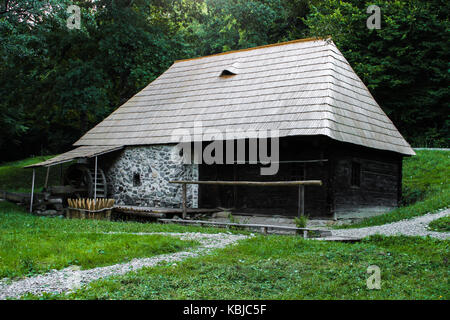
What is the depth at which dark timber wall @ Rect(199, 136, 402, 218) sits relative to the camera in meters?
14.0

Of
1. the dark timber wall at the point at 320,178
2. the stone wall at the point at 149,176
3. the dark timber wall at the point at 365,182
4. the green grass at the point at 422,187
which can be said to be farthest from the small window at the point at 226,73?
the green grass at the point at 422,187

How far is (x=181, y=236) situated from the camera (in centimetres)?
1009

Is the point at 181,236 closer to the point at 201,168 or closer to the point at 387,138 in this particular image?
the point at 201,168

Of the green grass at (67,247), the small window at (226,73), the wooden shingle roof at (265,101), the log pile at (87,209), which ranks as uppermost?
the small window at (226,73)

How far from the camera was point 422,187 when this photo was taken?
17.5 metres

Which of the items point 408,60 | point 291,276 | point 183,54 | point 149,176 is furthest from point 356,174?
point 183,54

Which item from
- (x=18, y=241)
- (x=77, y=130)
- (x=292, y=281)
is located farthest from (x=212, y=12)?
(x=292, y=281)

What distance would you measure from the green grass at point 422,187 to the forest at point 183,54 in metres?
4.48

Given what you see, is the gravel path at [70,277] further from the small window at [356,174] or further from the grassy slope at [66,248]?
the small window at [356,174]

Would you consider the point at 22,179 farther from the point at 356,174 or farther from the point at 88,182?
the point at 356,174

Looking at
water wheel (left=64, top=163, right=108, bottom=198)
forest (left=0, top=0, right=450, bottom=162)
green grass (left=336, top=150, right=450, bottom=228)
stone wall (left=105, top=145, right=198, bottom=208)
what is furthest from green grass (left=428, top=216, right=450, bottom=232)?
forest (left=0, top=0, right=450, bottom=162)

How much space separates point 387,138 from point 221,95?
5.85 metres

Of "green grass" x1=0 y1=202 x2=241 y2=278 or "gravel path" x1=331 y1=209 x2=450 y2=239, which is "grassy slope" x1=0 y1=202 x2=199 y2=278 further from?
"gravel path" x1=331 y1=209 x2=450 y2=239

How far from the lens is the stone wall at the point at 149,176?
16.5 meters
